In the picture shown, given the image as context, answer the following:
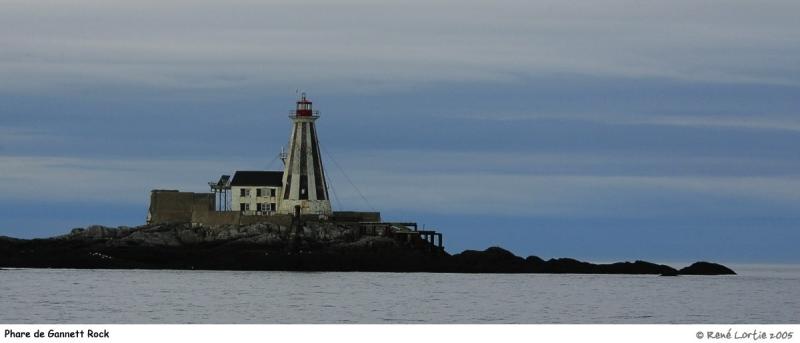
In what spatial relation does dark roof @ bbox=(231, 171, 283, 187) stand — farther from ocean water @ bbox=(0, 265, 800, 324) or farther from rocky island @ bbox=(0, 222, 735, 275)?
ocean water @ bbox=(0, 265, 800, 324)

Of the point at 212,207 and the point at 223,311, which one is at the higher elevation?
the point at 212,207

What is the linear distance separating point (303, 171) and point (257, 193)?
123 inches

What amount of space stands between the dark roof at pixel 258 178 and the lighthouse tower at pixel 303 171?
1.09 meters

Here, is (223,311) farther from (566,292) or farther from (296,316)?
(566,292)

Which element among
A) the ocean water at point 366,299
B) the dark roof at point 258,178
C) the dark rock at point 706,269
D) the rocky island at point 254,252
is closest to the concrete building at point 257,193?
the dark roof at point 258,178

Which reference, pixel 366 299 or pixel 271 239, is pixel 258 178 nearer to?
pixel 271 239

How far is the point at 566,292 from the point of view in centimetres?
6391

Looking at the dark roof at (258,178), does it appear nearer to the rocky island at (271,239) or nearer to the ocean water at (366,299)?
the rocky island at (271,239)

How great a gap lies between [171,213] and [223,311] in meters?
35.4

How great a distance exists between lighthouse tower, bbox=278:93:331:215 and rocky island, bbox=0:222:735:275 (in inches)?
86.2

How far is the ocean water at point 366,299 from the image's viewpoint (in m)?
47.8

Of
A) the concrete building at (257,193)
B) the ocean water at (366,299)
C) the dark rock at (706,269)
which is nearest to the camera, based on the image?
the ocean water at (366,299)
